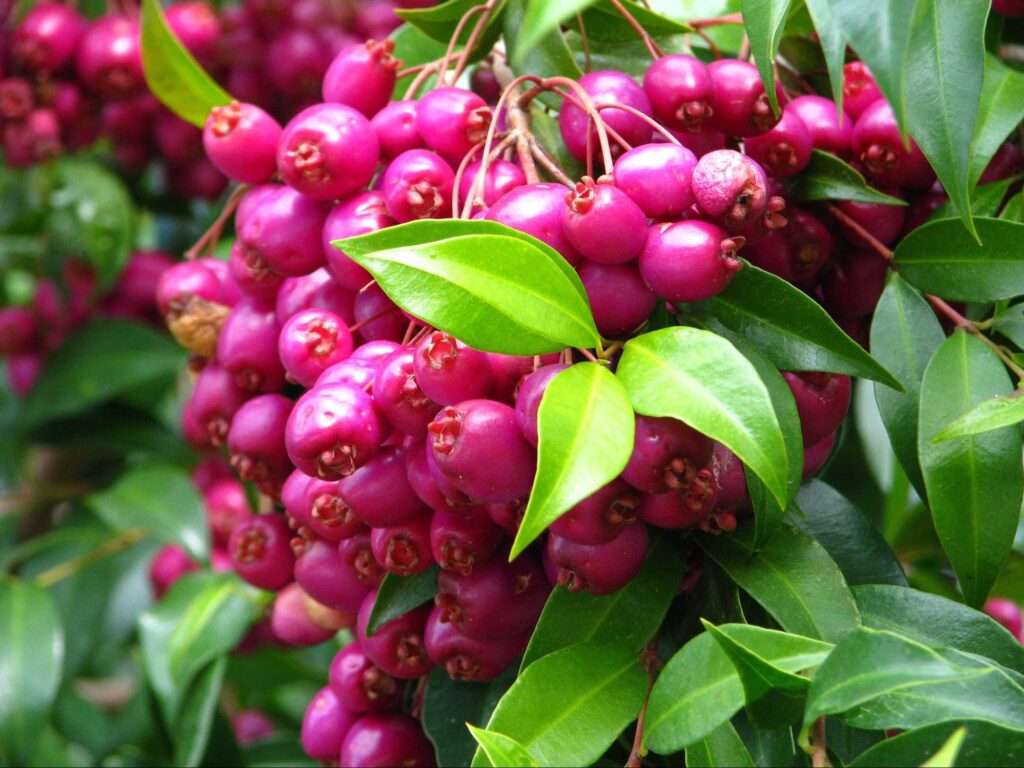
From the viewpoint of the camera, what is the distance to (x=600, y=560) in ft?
1.86

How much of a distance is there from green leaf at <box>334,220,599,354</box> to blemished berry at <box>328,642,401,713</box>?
29cm

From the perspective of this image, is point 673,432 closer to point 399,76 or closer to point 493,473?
point 493,473

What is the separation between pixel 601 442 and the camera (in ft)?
1.54

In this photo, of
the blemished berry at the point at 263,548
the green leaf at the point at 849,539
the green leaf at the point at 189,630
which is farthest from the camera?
the green leaf at the point at 189,630

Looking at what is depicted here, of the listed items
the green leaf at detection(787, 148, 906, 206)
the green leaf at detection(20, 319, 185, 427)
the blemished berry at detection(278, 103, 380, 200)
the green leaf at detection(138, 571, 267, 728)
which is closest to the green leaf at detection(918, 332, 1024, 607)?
the green leaf at detection(787, 148, 906, 206)

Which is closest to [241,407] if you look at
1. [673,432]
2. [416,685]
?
[416,685]

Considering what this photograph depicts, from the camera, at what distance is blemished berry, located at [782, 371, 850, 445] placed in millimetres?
594

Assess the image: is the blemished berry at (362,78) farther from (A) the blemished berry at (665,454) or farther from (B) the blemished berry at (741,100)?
(A) the blemished berry at (665,454)

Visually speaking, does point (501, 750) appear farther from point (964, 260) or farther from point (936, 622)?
point (964, 260)

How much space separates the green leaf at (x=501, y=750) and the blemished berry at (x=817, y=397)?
21 centimetres

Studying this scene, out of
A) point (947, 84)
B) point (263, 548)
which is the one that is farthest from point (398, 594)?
point (947, 84)

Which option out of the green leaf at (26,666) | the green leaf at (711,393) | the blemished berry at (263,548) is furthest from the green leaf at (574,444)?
the green leaf at (26,666)

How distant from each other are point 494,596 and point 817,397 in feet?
0.63

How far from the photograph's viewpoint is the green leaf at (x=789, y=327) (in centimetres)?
56
